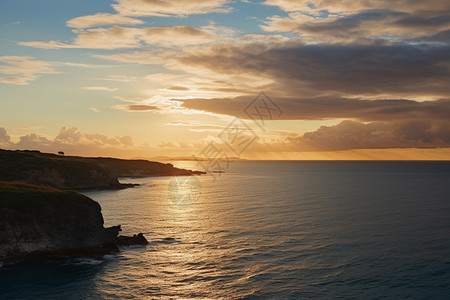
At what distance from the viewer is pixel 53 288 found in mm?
42031

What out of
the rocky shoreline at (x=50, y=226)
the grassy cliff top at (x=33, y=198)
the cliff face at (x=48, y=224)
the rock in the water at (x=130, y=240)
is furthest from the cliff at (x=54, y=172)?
the rock in the water at (x=130, y=240)

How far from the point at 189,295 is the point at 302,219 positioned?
48996 millimetres

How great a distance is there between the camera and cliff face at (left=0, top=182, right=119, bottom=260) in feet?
171

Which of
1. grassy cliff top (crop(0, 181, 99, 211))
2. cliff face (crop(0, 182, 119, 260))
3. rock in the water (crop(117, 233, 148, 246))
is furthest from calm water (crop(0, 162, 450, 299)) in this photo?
grassy cliff top (crop(0, 181, 99, 211))

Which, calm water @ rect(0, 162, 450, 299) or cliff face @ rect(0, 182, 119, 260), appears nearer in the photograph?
calm water @ rect(0, 162, 450, 299)

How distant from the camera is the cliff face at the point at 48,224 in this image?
171ft

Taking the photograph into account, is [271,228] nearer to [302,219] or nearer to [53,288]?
[302,219]

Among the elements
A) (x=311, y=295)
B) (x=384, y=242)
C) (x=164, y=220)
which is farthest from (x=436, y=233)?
(x=164, y=220)

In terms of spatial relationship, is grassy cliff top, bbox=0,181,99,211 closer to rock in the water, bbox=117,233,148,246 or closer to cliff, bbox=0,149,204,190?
rock in the water, bbox=117,233,148,246

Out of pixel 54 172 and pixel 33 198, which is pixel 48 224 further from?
pixel 54 172

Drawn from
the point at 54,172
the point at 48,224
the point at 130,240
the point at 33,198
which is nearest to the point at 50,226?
the point at 48,224

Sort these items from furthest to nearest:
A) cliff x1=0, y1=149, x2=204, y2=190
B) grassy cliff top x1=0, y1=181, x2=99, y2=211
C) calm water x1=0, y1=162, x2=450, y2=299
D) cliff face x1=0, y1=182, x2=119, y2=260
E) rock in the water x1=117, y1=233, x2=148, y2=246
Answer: cliff x1=0, y1=149, x2=204, y2=190 < rock in the water x1=117, y1=233, x2=148, y2=246 < grassy cliff top x1=0, y1=181, x2=99, y2=211 < cliff face x1=0, y1=182, x2=119, y2=260 < calm water x1=0, y1=162, x2=450, y2=299

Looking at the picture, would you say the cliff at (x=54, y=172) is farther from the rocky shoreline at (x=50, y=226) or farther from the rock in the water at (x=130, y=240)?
the rock in the water at (x=130, y=240)

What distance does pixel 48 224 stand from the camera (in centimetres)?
5509
